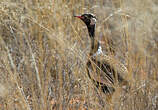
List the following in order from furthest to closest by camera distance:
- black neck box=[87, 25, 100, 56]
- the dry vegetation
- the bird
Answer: black neck box=[87, 25, 100, 56] < the bird < the dry vegetation

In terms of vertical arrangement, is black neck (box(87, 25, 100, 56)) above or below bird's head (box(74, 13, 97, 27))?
below

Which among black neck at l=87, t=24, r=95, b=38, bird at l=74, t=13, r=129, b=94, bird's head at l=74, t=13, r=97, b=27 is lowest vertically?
bird at l=74, t=13, r=129, b=94

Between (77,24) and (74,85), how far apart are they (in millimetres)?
546

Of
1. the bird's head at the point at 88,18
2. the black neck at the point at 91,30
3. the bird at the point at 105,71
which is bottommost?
the bird at the point at 105,71

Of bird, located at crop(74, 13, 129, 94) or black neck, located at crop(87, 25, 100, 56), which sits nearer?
bird, located at crop(74, 13, 129, 94)

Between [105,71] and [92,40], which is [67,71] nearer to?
[105,71]

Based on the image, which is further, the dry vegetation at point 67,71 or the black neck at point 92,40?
the black neck at point 92,40

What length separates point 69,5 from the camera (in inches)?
111

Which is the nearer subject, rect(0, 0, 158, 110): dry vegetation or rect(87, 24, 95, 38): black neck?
rect(0, 0, 158, 110): dry vegetation

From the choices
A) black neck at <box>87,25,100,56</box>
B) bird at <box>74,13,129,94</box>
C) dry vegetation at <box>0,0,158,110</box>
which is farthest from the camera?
black neck at <box>87,25,100,56</box>

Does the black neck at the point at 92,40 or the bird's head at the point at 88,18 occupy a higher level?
the bird's head at the point at 88,18

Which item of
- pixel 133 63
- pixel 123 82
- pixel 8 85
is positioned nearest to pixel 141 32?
pixel 133 63

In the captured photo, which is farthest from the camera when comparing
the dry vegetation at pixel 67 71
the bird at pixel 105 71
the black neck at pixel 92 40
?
the black neck at pixel 92 40

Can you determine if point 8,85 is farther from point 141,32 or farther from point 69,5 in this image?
point 69,5
